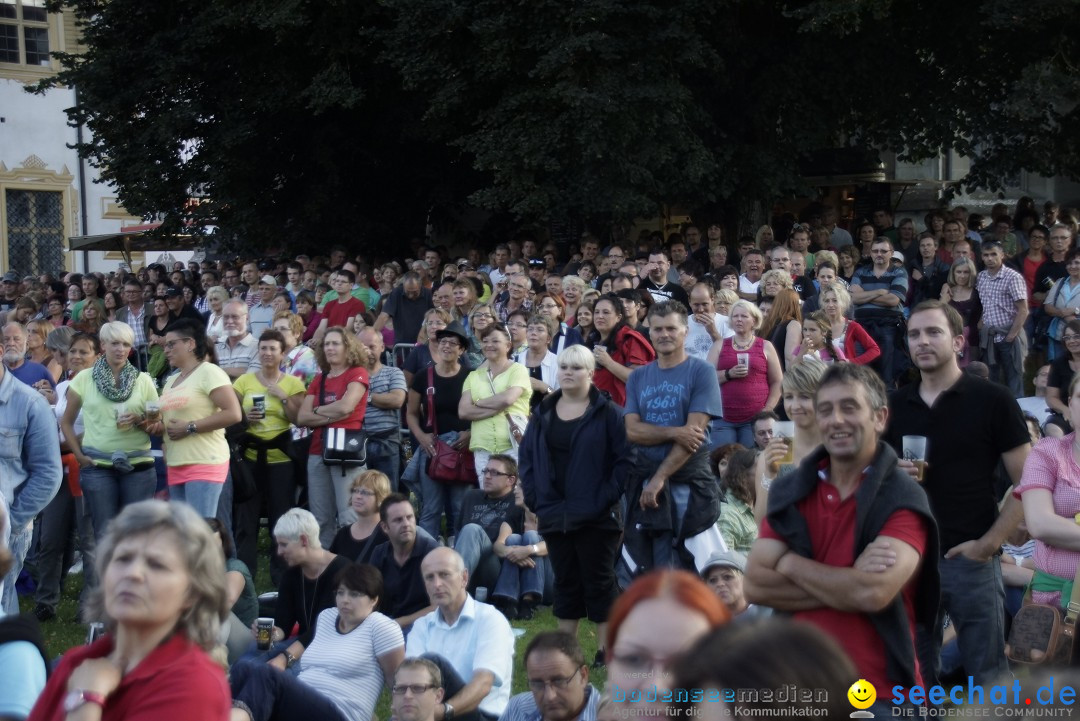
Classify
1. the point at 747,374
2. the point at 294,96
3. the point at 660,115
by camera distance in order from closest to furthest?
1. the point at 747,374
2. the point at 660,115
3. the point at 294,96

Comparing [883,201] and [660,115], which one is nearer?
[660,115]

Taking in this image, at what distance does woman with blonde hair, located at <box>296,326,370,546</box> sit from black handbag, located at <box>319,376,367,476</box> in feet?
0.14

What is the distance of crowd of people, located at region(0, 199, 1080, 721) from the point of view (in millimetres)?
3096

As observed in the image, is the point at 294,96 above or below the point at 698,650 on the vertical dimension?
above

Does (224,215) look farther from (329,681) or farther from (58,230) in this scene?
(58,230)

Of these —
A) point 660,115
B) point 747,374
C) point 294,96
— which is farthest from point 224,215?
point 747,374

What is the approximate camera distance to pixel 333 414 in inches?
378

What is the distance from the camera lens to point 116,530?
10.3 ft

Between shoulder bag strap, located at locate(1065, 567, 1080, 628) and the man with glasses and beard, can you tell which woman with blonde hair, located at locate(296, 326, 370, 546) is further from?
shoulder bag strap, located at locate(1065, 567, 1080, 628)

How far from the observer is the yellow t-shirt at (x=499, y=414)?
941cm

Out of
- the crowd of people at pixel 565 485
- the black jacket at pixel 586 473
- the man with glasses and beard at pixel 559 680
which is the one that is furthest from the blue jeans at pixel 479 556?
the man with glasses and beard at pixel 559 680

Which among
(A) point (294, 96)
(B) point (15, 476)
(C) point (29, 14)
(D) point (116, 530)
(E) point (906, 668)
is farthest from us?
(C) point (29, 14)

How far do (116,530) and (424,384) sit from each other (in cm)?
719

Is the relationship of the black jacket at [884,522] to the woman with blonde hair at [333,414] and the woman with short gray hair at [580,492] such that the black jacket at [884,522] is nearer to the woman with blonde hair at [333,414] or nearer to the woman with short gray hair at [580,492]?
the woman with short gray hair at [580,492]
